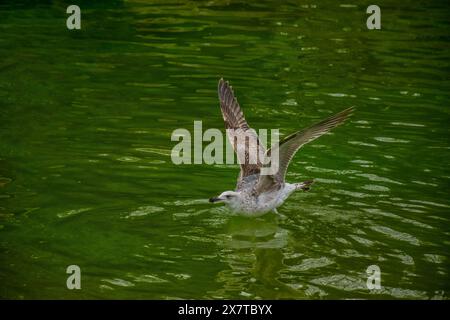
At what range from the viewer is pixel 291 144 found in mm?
10352

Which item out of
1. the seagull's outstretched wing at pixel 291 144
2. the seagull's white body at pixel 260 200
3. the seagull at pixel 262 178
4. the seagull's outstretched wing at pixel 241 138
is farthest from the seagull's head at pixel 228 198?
the seagull's outstretched wing at pixel 241 138

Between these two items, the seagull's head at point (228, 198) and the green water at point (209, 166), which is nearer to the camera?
the green water at point (209, 166)

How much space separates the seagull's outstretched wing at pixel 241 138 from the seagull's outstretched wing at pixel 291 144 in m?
0.46

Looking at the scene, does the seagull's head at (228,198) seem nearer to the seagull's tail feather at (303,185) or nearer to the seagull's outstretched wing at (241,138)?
the seagull's outstretched wing at (241,138)

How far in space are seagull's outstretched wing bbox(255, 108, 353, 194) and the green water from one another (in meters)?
0.53

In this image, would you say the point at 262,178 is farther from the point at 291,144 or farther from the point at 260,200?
the point at 291,144

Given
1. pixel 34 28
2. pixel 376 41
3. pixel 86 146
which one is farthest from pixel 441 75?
pixel 34 28

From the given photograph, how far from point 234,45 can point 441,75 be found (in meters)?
4.67

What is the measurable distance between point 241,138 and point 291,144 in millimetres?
1819

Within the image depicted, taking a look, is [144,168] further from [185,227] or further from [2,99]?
[2,99]

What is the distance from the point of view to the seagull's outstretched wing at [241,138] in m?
11.6

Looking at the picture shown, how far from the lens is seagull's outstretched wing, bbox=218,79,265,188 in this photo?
1160 centimetres

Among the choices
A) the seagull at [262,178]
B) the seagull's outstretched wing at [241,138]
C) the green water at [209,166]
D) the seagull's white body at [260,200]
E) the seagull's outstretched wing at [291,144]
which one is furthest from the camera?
the seagull's outstretched wing at [241,138]

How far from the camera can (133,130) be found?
14.3 meters
